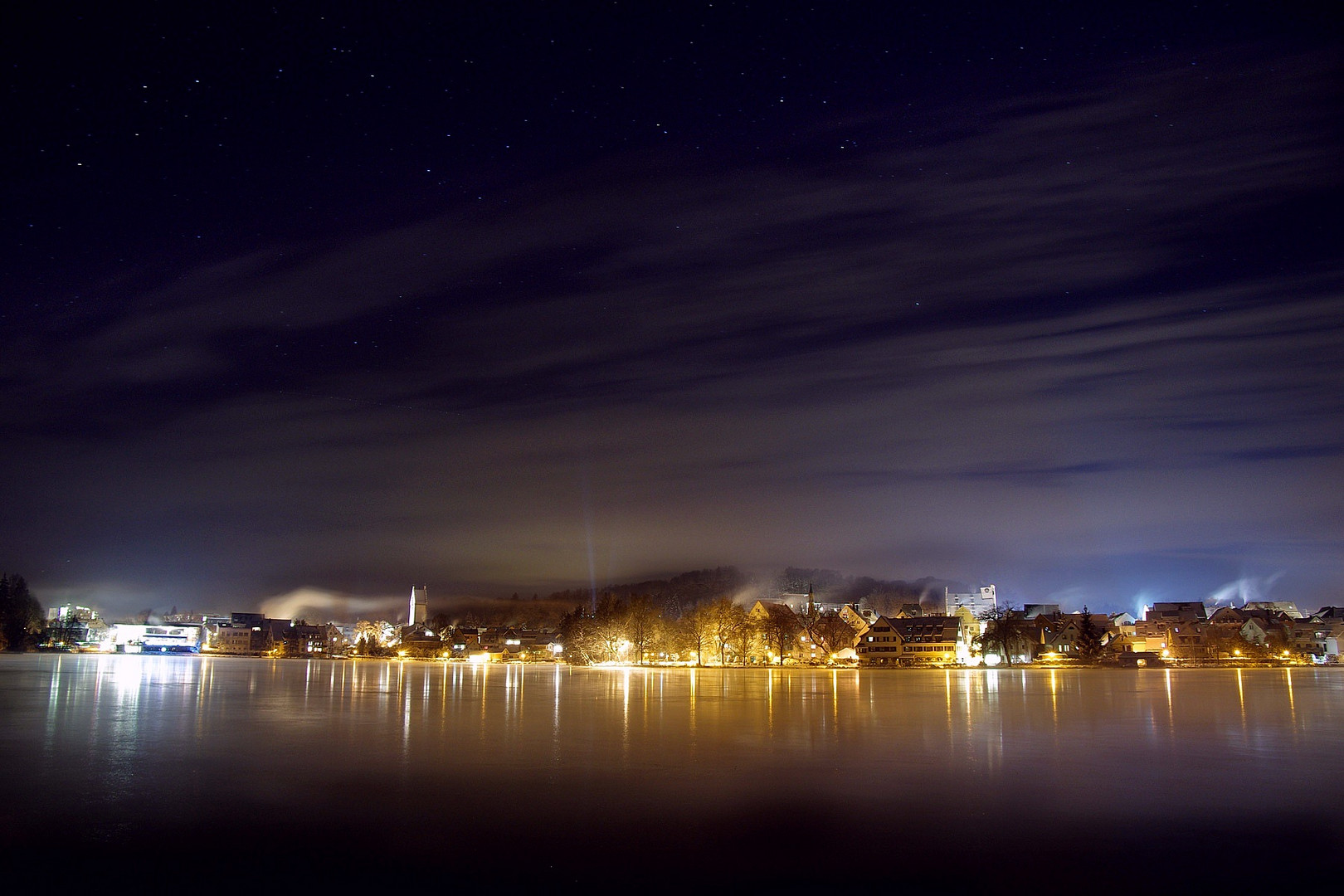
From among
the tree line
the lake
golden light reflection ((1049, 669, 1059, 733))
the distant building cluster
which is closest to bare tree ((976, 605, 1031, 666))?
the distant building cluster

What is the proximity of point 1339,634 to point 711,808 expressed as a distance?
194m

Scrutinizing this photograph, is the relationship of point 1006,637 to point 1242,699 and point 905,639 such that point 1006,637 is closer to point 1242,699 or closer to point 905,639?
point 905,639

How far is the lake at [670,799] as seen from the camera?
37.1 feet

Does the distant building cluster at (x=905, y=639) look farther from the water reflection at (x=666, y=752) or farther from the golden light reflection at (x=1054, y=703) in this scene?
the water reflection at (x=666, y=752)

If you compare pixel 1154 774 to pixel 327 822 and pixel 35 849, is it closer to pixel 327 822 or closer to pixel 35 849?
pixel 327 822

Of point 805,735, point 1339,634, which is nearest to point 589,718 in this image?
point 805,735

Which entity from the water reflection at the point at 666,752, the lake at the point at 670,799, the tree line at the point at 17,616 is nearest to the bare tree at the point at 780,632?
the water reflection at the point at 666,752

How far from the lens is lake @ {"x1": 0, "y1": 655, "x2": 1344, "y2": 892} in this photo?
446 inches

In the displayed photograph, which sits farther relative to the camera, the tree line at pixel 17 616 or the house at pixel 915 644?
the tree line at pixel 17 616

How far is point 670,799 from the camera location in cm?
1551

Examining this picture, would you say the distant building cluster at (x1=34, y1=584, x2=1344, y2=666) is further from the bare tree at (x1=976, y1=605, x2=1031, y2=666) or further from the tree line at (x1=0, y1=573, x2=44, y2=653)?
the tree line at (x1=0, y1=573, x2=44, y2=653)

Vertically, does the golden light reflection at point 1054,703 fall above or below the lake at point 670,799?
below

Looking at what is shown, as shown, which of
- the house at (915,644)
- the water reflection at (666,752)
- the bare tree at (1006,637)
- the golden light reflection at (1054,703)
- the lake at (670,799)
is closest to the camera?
the lake at (670,799)

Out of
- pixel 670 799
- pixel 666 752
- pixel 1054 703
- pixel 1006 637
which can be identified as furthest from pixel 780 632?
pixel 670 799
